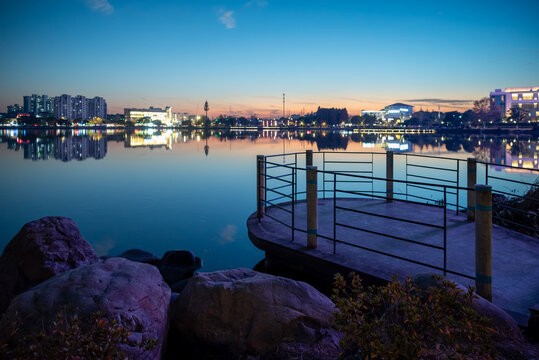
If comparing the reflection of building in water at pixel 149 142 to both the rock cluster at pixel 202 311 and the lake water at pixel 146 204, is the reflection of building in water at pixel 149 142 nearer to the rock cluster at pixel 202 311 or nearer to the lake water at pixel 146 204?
the lake water at pixel 146 204

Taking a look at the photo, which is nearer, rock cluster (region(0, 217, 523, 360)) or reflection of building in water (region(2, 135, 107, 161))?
rock cluster (region(0, 217, 523, 360))

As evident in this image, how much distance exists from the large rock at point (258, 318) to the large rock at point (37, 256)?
8.54 ft

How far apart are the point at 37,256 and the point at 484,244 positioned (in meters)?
6.38

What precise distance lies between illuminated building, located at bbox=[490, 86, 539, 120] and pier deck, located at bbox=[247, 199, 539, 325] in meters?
193

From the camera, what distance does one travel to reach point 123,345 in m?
3.61

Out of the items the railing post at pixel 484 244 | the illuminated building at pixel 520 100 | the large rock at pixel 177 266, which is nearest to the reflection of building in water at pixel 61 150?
the large rock at pixel 177 266

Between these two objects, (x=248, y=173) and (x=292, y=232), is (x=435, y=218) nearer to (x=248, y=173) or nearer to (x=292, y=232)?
(x=292, y=232)

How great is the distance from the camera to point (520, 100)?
180 meters

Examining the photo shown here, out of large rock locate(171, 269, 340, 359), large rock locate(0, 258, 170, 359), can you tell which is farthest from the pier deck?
large rock locate(0, 258, 170, 359)

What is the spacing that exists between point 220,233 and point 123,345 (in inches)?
399

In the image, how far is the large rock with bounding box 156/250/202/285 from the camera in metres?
9.06

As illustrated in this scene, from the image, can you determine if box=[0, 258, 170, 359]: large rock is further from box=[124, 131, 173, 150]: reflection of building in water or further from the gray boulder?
box=[124, 131, 173, 150]: reflection of building in water

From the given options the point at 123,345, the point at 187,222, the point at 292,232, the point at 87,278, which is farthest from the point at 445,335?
the point at 187,222

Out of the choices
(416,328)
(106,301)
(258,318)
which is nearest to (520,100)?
(258,318)
